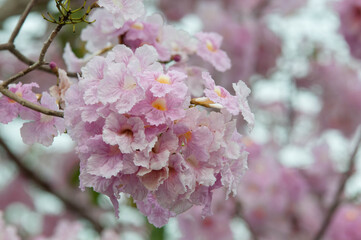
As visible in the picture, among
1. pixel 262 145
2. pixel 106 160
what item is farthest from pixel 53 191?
pixel 106 160

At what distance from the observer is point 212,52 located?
837mm

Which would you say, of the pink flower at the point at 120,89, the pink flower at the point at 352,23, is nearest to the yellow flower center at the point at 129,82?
the pink flower at the point at 120,89

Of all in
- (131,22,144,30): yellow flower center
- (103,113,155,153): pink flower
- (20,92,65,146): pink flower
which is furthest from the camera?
(131,22,144,30): yellow flower center

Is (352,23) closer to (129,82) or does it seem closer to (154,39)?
(154,39)

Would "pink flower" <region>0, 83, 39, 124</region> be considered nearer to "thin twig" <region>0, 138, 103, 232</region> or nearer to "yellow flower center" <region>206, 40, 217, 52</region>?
"yellow flower center" <region>206, 40, 217, 52</region>

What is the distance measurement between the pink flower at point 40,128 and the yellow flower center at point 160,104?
0.15 metres

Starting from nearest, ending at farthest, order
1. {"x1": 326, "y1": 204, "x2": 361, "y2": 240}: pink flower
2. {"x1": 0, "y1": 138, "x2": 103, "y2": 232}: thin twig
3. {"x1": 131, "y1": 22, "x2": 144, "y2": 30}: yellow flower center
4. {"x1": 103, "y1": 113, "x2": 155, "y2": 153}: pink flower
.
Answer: {"x1": 103, "y1": 113, "x2": 155, "y2": 153}: pink flower < {"x1": 131, "y1": 22, "x2": 144, "y2": 30}: yellow flower center < {"x1": 326, "y1": 204, "x2": 361, "y2": 240}: pink flower < {"x1": 0, "y1": 138, "x2": 103, "y2": 232}: thin twig

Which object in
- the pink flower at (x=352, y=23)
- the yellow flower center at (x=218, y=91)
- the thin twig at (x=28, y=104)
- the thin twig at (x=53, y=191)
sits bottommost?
the thin twig at (x=53, y=191)

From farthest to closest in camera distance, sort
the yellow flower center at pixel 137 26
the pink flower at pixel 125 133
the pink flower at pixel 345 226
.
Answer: the pink flower at pixel 345 226 → the yellow flower center at pixel 137 26 → the pink flower at pixel 125 133

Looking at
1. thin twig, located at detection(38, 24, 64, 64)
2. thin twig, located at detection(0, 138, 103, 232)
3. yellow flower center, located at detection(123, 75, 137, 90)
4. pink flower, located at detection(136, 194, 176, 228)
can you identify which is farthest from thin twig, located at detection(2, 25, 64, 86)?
thin twig, located at detection(0, 138, 103, 232)

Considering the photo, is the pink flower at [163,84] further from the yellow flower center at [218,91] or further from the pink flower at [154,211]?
the pink flower at [154,211]

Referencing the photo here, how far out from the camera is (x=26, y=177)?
2.03 m

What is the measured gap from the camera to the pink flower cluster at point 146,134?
58 cm

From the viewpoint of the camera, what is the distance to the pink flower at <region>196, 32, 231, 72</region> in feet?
2.70
